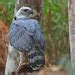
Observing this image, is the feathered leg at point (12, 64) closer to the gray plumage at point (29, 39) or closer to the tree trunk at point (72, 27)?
the gray plumage at point (29, 39)

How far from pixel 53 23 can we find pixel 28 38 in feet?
0.78

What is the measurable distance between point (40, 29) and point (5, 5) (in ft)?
1.13

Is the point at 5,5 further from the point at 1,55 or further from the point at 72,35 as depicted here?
the point at 72,35

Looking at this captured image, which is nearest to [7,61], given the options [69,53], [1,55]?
[1,55]

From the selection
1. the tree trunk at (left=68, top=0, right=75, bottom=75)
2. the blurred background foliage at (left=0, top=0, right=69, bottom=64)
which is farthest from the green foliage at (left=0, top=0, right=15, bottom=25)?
the tree trunk at (left=68, top=0, right=75, bottom=75)

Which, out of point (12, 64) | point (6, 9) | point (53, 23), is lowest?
point (12, 64)

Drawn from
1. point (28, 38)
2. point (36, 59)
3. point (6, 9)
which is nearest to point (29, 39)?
point (28, 38)

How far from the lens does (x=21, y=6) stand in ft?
9.09

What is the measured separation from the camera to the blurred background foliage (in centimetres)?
276

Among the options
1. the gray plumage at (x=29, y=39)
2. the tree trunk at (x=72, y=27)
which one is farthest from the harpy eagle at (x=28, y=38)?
the tree trunk at (x=72, y=27)

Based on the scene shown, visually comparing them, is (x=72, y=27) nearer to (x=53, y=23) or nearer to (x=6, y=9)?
(x=53, y=23)

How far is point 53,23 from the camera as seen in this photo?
2779 millimetres

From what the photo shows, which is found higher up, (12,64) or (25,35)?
(25,35)

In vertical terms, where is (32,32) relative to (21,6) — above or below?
below
